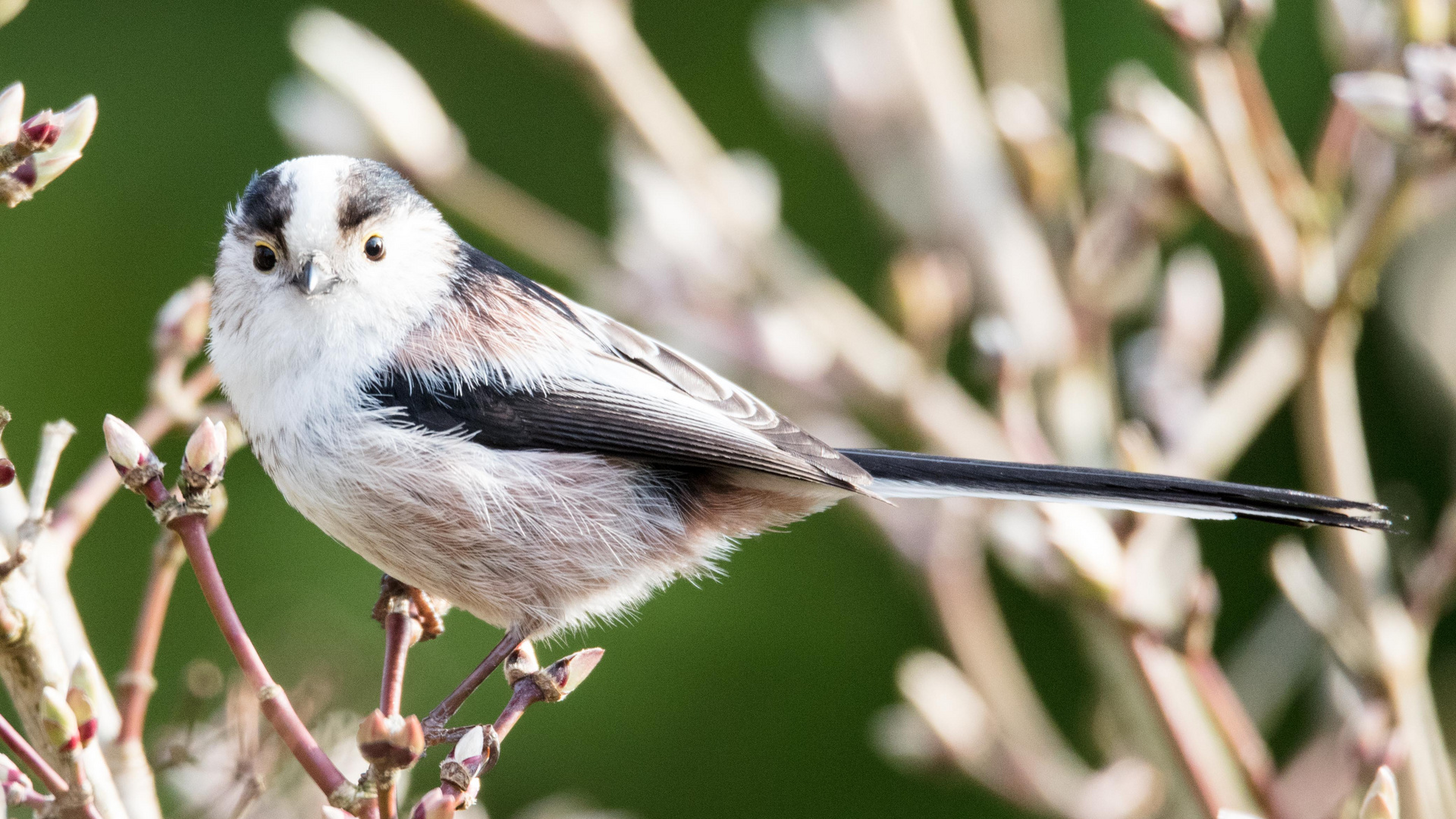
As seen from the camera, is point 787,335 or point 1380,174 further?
point 787,335

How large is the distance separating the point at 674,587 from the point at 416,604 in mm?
1236

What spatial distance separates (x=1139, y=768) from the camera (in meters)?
1.36

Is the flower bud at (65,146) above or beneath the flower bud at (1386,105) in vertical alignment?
beneath

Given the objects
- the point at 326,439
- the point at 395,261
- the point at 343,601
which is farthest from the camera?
the point at 343,601

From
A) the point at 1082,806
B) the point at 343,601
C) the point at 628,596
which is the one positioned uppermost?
the point at 1082,806

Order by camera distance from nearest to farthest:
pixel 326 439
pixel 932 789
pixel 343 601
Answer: pixel 326 439, pixel 343 601, pixel 932 789

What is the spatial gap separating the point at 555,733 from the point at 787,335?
1.26 meters

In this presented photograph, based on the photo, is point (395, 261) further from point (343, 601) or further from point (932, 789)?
point (932, 789)

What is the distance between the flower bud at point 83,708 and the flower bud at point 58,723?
2cm

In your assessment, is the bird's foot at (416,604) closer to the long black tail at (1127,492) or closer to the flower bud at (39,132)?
the long black tail at (1127,492)

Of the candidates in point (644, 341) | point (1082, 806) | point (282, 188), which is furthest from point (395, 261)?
point (1082, 806)

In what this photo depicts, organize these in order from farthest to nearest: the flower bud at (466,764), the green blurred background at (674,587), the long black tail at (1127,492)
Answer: the green blurred background at (674,587) → the long black tail at (1127,492) → the flower bud at (466,764)

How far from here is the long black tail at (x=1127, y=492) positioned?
115cm

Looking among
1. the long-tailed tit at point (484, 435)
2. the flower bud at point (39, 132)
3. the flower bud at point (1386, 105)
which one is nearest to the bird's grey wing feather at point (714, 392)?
the long-tailed tit at point (484, 435)
